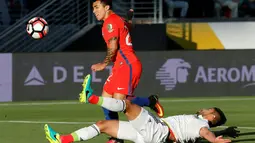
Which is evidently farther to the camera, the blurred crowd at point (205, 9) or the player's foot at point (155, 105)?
the blurred crowd at point (205, 9)

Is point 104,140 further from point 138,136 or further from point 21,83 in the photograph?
point 21,83

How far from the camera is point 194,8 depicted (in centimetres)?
2975

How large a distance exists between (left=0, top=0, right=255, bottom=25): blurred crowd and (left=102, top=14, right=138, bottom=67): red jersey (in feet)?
52.6

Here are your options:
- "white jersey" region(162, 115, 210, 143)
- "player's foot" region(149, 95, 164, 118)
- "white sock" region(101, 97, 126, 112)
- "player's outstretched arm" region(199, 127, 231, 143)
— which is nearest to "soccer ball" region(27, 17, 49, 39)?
"player's foot" region(149, 95, 164, 118)

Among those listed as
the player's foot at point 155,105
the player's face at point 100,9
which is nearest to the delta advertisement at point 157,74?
the player's foot at point 155,105

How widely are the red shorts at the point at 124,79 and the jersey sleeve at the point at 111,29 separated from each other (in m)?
0.55

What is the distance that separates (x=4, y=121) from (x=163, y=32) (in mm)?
12078

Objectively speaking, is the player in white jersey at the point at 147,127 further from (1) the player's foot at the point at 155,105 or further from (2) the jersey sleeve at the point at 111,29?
(1) the player's foot at the point at 155,105

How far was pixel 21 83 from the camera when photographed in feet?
72.2

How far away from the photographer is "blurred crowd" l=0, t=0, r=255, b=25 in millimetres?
28922

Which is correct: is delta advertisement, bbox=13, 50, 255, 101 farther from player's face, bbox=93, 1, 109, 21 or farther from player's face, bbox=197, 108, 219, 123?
player's face, bbox=197, 108, 219, 123

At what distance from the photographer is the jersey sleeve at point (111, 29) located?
12797 millimetres

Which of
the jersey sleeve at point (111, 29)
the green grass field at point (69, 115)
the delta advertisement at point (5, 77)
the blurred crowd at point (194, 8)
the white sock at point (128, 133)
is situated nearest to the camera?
the white sock at point (128, 133)

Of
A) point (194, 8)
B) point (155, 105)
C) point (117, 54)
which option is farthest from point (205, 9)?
point (117, 54)
